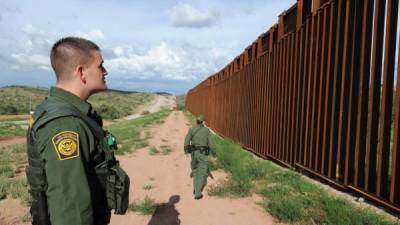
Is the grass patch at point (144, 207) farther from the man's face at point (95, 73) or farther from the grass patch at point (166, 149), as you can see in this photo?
the grass patch at point (166, 149)

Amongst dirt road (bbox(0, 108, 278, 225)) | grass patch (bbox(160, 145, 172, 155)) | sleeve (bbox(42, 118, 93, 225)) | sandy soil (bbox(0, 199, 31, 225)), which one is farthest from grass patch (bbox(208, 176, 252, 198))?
grass patch (bbox(160, 145, 172, 155))

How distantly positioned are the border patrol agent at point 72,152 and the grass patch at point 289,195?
3.84 m

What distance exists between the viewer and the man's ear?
2.19 m

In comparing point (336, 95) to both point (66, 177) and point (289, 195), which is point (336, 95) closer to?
point (289, 195)

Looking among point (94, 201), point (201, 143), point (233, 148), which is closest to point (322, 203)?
point (201, 143)

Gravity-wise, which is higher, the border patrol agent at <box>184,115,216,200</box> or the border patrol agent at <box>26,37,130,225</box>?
the border patrol agent at <box>26,37,130,225</box>

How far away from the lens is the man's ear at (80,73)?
219cm

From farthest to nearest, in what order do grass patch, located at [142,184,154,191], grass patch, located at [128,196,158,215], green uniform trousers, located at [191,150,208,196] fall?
grass patch, located at [142,184,154,191] < green uniform trousers, located at [191,150,208,196] < grass patch, located at [128,196,158,215]

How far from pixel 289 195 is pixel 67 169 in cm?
554

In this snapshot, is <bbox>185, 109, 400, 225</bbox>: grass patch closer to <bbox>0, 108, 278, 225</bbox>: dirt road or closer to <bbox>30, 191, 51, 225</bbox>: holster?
<bbox>0, 108, 278, 225</bbox>: dirt road

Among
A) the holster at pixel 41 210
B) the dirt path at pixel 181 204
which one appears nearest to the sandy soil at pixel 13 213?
the dirt path at pixel 181 204

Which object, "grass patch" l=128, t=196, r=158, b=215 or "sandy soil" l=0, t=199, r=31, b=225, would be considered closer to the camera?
"sandy soil" l=0, t=199, r=31, b=225

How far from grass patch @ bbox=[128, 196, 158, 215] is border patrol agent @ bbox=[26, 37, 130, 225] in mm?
4344

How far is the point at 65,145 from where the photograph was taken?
189cm
